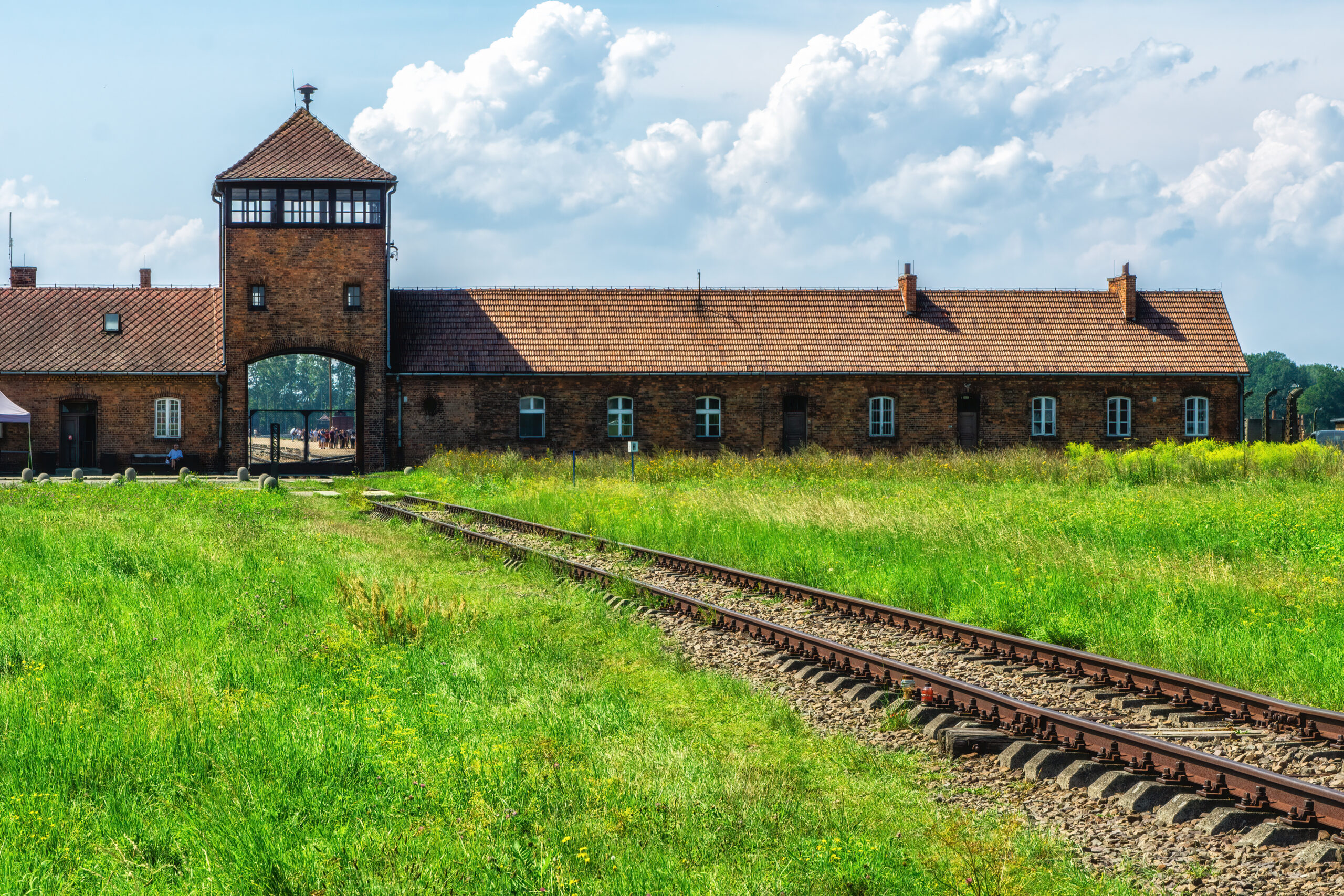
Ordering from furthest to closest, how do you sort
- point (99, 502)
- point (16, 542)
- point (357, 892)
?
1. point (99, 502)
2. point (16, 542)
3. point (357, 892)

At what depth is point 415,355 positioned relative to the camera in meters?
34.4

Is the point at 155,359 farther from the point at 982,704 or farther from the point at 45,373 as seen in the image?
the point at 982,704

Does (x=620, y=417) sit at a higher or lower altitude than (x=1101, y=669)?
higher

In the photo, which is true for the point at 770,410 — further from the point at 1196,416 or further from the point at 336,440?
the point at 336,440

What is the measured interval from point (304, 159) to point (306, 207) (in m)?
1.48

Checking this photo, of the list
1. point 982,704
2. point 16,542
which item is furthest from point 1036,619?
point 16,542

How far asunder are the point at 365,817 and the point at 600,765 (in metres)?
1.24

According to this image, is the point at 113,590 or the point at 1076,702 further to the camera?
the point at 113,590

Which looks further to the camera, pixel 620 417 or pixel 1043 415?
pixel 1043 415

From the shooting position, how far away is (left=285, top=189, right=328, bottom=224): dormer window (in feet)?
110

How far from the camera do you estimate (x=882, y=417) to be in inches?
1390

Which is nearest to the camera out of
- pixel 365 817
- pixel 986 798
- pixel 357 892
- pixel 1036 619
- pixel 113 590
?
pixel 357 892

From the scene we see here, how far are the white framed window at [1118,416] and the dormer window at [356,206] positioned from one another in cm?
2421

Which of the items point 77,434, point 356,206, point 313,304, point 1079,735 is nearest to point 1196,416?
point 356,206
